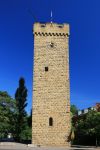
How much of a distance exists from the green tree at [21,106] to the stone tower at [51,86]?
2300 centimetres

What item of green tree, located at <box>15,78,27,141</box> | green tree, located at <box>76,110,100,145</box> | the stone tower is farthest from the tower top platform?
green tree, located at <box>15,78,27,141</box>

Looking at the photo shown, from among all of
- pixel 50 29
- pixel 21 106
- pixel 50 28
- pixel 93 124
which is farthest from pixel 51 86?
pixel 21 106

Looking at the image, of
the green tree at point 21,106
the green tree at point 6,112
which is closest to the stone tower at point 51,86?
the green tree at point 6,112

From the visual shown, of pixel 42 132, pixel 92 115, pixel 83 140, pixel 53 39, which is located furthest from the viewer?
pixel 83 140

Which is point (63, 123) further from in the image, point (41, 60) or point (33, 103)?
point (41, 60)

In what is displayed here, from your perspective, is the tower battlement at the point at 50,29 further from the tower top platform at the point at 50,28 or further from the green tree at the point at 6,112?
the green tree at the point at 6,112

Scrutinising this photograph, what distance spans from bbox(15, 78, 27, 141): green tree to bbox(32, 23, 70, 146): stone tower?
22999 millimetres

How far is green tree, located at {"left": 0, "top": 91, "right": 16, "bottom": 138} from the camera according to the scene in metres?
47.7

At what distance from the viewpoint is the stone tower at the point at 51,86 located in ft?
120

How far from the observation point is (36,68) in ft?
126

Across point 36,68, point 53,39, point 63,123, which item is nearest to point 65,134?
point 63,123

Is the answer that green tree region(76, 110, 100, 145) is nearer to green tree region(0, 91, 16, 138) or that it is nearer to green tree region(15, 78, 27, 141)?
green tree region(0, 91, 16, 138)

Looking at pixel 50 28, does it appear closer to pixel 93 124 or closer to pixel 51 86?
pixel 51 86

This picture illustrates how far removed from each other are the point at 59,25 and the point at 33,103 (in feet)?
33.7
